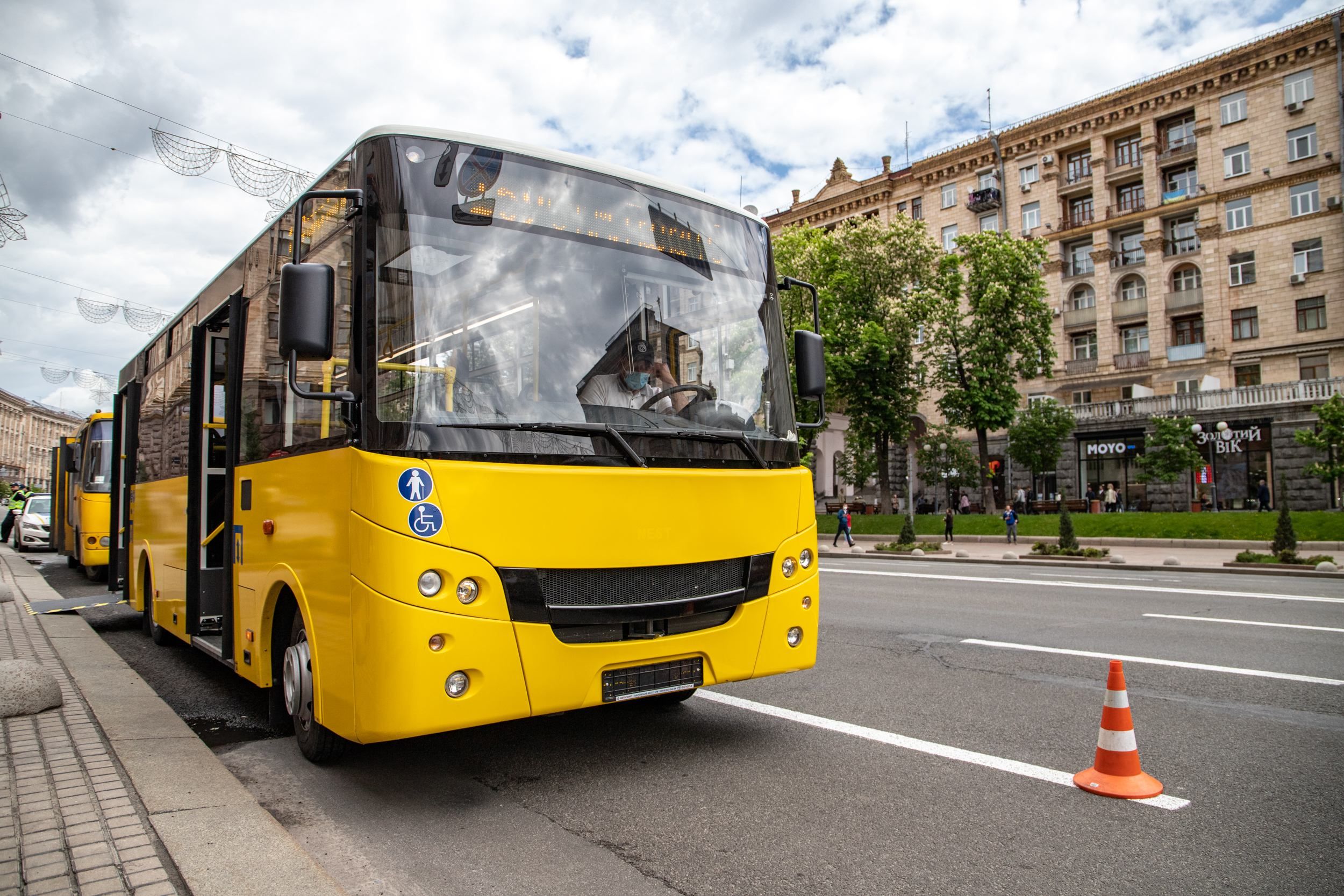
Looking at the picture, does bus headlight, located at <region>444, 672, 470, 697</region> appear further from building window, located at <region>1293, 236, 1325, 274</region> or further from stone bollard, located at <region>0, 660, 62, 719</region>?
building window, located at <region>1293, 236, 1325, 274</region>

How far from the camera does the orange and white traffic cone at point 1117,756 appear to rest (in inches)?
172

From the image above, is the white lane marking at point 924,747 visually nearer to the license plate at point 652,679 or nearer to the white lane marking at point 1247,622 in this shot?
the license plate at point 652,679

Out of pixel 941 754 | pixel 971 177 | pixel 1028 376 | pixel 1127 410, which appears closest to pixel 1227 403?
pixel 1127 410

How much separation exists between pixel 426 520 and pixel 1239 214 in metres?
48.0

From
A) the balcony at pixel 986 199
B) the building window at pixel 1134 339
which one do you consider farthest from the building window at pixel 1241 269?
the balcony at pixel 986 199

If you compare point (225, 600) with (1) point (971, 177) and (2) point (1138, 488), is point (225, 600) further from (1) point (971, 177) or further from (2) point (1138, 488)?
(1) point (971, 177)

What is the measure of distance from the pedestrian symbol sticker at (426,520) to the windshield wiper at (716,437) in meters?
1.03

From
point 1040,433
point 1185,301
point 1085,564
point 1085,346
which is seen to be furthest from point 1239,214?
point 1085,564

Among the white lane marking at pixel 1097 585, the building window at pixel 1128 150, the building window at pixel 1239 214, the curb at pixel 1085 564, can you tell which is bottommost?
the curb at pixel 1085 564

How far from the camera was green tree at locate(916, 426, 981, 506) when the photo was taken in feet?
144

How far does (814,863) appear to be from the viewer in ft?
11.7

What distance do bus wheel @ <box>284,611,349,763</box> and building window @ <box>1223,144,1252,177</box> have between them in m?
48.3

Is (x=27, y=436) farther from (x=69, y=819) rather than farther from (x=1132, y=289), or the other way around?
(x=69, y=819)

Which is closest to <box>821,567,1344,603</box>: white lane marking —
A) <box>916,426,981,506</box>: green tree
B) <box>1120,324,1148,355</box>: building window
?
<box>916,426,981,506</box>: green tree
